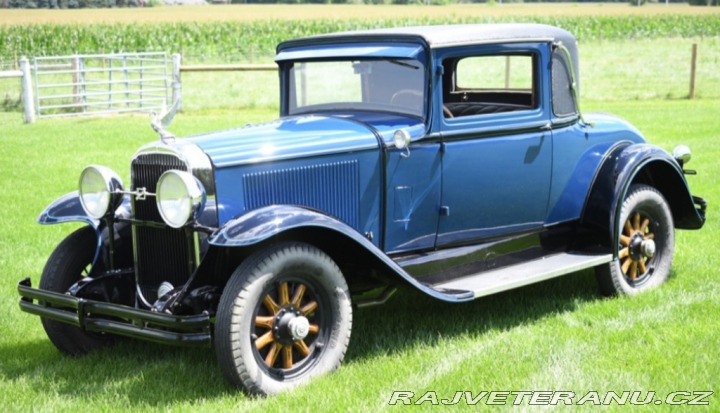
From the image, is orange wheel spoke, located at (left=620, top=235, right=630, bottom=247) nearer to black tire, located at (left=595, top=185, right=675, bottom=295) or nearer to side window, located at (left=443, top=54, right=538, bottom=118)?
black tire, located at (left=595, top=185, right=675, bottom=295)

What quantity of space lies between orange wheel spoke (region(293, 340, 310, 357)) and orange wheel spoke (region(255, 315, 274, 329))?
186 millimetres

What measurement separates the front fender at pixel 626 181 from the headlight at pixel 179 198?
2839 millimetres

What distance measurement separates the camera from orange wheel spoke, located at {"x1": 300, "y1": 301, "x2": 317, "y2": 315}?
15.0 ft

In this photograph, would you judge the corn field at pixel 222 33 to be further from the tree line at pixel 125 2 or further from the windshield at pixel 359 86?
the windshield at pixel 359 86

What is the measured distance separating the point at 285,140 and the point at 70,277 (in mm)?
1523

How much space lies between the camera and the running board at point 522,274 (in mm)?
5250

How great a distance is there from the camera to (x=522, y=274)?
5.53 metres

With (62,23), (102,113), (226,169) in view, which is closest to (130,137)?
(102,113)

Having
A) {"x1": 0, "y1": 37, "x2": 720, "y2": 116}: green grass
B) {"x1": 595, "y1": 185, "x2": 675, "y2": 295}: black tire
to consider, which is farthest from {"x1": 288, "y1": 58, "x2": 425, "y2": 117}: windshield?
{"x1": 0, "y1": 37, "x2": 720, "y2": 116}: green grass

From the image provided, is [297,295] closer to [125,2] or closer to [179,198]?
[179,198]

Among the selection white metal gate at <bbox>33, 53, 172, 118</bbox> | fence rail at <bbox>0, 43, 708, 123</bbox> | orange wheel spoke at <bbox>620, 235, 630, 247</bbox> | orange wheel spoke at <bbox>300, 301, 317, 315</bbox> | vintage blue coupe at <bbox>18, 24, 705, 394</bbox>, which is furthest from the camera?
white metal gate at <bbox>33, 53, 172, 118</bbox>

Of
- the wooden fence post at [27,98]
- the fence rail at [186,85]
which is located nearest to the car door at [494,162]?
the fence rail at [186,85]

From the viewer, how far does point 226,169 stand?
4598mm

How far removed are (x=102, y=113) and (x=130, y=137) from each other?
16.4ft
